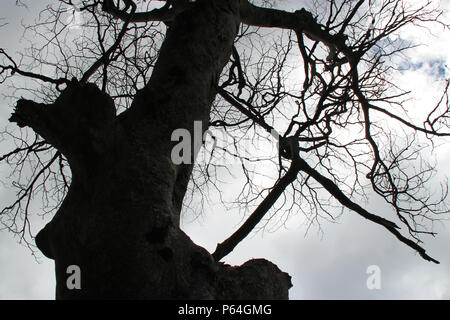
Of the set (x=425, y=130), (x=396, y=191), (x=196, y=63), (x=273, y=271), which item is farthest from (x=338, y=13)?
(x=273, y=271)

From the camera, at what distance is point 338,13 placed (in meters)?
3.55

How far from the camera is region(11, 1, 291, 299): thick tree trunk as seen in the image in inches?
47.5

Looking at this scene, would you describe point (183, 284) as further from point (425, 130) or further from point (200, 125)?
point (425, 130)

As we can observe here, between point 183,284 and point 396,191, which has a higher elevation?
point 396,191

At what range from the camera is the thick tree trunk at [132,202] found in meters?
1.21

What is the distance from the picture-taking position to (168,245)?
127 centimetres

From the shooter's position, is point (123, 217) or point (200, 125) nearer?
point (123, 217)

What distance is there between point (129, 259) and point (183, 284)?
0.23 m

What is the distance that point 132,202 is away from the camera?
130 centimetres
